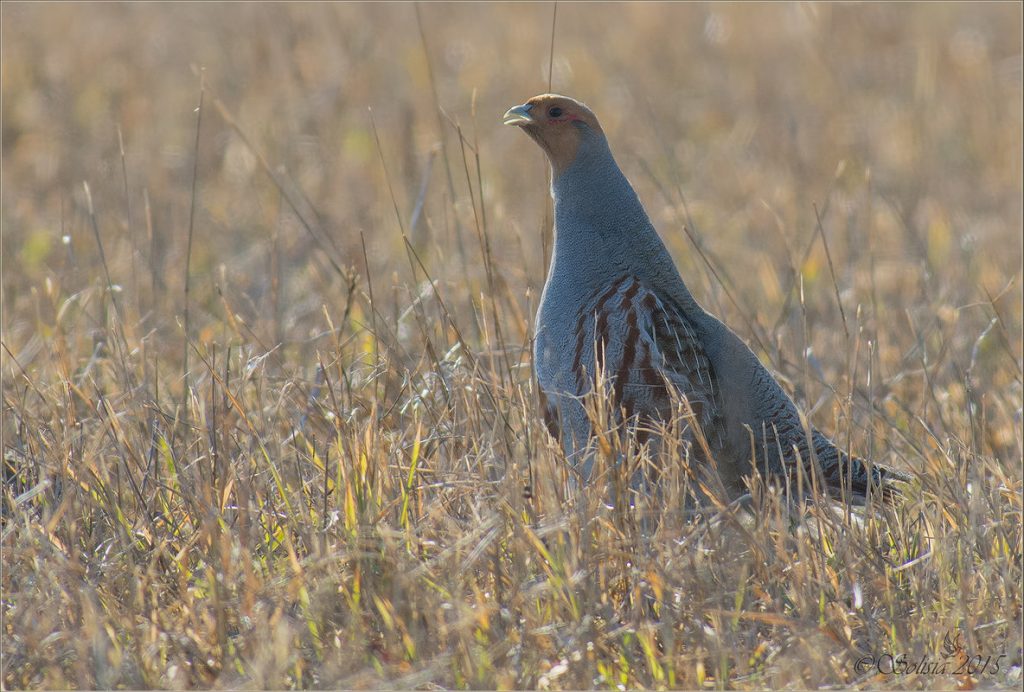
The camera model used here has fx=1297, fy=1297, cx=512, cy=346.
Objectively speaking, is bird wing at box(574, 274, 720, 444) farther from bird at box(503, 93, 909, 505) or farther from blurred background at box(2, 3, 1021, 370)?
blurred background at box(2, 3, 1021, 370)

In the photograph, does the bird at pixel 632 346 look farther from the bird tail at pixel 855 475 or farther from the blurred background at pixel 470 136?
the blurred background at pixel 470 136

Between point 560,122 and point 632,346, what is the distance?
0.87 meters

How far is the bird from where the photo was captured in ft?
12.9

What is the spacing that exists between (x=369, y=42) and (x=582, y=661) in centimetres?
851

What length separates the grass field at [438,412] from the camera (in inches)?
116

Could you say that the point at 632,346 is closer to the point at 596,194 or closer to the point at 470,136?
the point at 596,194

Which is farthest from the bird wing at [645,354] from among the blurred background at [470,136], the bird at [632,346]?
the blurred background at [470,136]

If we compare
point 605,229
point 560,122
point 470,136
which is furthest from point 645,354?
point 470,136

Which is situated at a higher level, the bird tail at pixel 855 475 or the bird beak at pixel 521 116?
the bird beak at pixel 521 116

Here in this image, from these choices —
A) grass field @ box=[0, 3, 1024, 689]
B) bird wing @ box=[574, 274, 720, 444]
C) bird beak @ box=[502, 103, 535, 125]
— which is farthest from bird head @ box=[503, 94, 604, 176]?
bird wing @ box=[574, 274, 720, 444]

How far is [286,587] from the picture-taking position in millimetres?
2994

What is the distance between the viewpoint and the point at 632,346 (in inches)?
155

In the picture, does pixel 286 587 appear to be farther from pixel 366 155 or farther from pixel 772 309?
pixel 366 155

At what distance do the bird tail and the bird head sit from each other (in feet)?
4.05
